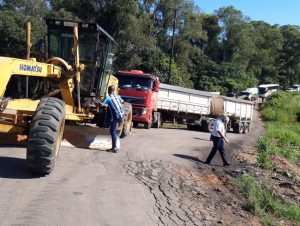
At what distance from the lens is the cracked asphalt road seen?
760 centimetres

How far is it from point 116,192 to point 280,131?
2429 centimetres

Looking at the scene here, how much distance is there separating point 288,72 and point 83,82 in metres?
101

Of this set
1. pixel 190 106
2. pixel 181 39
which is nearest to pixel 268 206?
pixel 190 106

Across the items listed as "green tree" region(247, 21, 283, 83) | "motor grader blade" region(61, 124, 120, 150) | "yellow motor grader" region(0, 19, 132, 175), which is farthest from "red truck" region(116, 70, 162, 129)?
"green tree" region(247, 21, 283, 83)

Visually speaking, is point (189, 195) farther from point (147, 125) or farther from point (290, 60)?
point (290, 60)

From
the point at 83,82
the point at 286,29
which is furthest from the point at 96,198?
the point at 286,29

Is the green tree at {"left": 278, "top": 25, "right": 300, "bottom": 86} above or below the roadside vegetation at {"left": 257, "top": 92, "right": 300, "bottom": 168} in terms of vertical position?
above

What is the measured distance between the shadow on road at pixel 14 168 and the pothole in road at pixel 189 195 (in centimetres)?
229

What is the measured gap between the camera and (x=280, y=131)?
104 ft

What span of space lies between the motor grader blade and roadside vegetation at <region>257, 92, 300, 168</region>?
5.24 meters

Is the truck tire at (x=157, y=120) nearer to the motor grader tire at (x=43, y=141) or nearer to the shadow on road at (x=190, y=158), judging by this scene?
the shadow on road at (x=190, y=158)

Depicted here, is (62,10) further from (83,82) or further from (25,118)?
(25,118)

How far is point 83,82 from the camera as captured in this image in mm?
13875

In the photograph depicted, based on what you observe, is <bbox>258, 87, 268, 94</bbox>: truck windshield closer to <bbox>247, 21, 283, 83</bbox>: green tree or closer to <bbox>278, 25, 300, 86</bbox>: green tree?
<bbox>247, 21, 283, 83</bbox>: green tree
